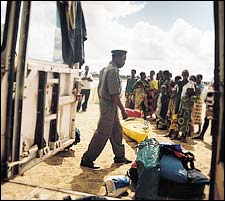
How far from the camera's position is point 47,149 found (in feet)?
12.6

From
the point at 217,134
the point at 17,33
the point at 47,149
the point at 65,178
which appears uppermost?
the point at 17,33

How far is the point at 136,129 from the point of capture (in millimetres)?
7539

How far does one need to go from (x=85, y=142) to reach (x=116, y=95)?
7.97 ft

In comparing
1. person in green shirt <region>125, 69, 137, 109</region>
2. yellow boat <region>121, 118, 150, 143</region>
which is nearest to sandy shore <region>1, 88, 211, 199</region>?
yellow boat <region>121, 118, 150, 143</region>

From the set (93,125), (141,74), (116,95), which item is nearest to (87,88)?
(141,74)

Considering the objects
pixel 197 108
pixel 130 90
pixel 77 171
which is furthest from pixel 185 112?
pixel 130 90

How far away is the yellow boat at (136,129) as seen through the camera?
282 inches

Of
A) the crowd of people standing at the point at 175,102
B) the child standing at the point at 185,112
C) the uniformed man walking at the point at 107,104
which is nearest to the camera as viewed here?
the uniformed man walking at the point at 107,104

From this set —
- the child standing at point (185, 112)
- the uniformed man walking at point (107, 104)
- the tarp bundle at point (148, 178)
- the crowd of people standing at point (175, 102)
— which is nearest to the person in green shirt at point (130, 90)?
the crowd of people standing at point (175, 102)

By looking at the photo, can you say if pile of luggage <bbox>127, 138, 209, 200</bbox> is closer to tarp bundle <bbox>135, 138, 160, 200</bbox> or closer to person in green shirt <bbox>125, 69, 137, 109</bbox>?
tarp bundle <bbox>135, 138, 160, 200</bbox>

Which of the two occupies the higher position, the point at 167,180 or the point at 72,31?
the point at 72,31

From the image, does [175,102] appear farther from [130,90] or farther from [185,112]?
[130,90]

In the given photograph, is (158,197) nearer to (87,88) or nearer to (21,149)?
(21,149)

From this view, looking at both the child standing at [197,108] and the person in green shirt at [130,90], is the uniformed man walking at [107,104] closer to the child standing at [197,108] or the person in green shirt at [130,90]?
the child standing at [197,108]
